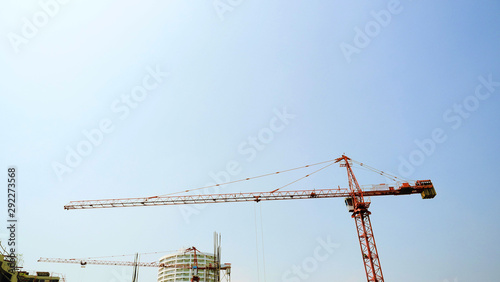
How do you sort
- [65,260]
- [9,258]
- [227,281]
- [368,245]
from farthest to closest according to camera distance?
1. [65,260]
2. [227,281]
3. [368,245]
4. [9,258]

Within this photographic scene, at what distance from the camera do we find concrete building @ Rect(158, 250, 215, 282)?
338ft

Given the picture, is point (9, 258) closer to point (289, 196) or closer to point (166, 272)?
point (289, 196)

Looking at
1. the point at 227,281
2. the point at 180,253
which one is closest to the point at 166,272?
the point at 180,253

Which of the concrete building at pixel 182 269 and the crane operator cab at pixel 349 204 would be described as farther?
the concrete building at pixel 182 269

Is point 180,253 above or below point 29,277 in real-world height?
above

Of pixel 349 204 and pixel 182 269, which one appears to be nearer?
pixel 349 204

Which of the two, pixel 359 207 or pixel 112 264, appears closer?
pixel 359 207

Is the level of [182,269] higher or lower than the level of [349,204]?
lower

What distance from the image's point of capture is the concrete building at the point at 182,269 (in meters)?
103

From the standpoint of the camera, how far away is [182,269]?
10406cm

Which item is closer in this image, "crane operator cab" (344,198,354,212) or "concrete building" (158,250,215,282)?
"crane operator cab" (344,198,354,212)

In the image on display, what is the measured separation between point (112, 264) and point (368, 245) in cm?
7702

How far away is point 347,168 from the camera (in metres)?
52.9

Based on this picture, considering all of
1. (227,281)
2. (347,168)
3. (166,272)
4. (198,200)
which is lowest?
(227,281)
